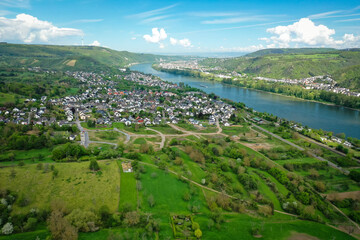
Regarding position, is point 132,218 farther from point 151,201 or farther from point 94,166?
point 94,166

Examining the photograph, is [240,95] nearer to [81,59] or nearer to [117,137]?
[117,137]

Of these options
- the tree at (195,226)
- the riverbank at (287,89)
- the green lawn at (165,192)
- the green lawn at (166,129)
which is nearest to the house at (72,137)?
the green lawn at (166,129)

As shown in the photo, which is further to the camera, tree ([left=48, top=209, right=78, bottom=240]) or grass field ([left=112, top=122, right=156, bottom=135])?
grass field ([left=112, top=122, right=156, bottom=135])

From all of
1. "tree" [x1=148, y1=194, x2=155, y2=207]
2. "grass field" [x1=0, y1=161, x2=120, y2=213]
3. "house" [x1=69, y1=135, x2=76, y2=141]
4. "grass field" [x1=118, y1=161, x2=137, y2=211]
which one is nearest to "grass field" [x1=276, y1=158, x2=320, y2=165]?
"tree" [x1=148, y1=194, x2=155, y2=207]

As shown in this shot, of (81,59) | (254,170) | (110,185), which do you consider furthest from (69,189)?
(81,59)

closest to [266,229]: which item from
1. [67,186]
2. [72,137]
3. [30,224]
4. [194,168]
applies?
[194,168]

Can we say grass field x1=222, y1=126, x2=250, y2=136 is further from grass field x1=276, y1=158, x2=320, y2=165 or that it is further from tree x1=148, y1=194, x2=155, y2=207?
tree x1=148, y1=194, x2=155, y2=207
